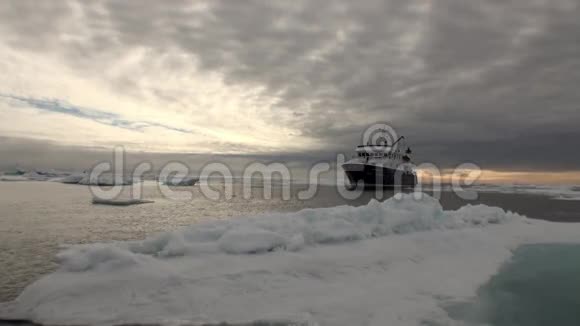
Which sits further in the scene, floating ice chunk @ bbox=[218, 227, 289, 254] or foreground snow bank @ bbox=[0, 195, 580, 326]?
floating ice chunk @ bbox=[218, 227, 289, 254]

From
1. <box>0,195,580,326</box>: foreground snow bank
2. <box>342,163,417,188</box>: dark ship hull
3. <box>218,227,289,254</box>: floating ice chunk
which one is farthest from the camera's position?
<box>342,163,417,188</box>: dark ship hull

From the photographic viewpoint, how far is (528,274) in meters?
9.07

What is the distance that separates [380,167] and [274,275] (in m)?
67.9

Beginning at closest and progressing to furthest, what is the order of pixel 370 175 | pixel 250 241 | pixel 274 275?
pixel 274 275 → pixel 250 241 → pixel 370 175

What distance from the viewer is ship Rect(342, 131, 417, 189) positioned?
7062 centimetres

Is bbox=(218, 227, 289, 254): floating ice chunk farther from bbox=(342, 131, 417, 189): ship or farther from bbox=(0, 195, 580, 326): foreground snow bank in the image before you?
bbox=(342, 131, 417, 189): ship

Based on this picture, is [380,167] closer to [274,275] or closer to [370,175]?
[370,175]

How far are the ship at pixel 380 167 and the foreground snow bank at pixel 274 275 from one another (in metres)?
58.6

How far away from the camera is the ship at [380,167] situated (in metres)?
70.6

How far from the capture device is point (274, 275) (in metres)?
7.61

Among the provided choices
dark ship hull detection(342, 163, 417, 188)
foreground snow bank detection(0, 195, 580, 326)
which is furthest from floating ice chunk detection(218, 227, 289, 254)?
dark ship hull detection(342, 163, 417, 188)

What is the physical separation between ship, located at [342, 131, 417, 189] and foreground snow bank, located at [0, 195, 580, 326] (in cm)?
5865

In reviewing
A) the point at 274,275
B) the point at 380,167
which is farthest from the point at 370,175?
the point at 274,275

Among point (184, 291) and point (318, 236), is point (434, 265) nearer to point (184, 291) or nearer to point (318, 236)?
point (318, 236)
